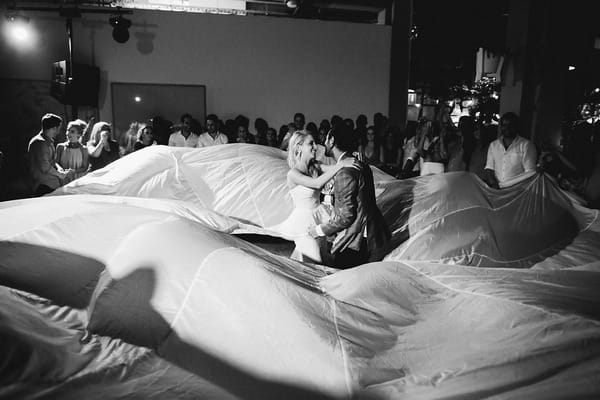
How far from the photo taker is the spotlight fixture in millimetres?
8438

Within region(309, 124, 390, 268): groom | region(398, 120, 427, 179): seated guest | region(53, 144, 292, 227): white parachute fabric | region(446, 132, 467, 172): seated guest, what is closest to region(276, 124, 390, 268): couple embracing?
region(309, 124, 390, 268): groom

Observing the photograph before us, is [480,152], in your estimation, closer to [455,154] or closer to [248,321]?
[455,154]

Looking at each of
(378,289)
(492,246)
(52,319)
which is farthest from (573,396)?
(492,246)

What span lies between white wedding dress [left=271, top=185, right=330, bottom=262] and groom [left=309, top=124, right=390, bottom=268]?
190 millimetres

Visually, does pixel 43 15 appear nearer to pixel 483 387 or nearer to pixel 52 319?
pixel 52 319

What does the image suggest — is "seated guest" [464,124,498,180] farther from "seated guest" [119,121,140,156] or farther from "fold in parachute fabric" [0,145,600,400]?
"seated guest" [119,121,140,156]

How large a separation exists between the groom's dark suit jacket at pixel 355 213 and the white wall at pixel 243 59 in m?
6.82

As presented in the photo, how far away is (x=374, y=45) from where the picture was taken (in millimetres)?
10133

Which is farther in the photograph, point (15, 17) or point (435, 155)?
point (15, 17)

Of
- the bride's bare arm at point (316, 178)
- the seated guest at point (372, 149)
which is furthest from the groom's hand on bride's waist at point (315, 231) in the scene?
the seated guest at point (372, 149)

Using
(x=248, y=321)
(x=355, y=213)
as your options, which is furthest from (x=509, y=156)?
(x=248, y=321)

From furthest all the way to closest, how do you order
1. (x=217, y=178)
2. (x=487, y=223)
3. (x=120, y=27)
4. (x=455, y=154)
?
(x=120, y=27)
(x=455, y=154)
(x=217, y=178)
(x=487, y=223)

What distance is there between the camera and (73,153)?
5625 millimetres

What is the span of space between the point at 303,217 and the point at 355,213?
0.59m
